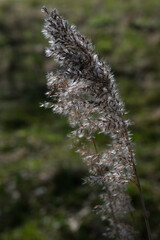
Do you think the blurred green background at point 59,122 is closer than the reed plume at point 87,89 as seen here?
No

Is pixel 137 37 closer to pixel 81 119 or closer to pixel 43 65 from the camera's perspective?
pixel 43 65

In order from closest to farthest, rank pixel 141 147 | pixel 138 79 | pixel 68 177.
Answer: pixel 68 177, pixel 141 147, pixel 138 79

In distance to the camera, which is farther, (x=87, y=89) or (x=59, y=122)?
(x=59, y=122)

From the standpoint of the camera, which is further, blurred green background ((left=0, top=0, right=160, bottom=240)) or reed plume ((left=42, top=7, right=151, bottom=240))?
blurred green background ((left=0, top=0, right=160, bottom=240))

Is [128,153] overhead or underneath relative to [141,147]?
underneath

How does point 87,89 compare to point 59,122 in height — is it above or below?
below

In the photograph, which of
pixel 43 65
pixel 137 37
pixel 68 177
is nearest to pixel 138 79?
pixel 137 37

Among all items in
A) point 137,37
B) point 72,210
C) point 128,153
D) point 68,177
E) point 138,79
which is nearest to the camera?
point 128,153

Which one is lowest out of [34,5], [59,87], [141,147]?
[59,87]
